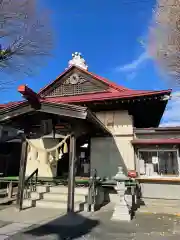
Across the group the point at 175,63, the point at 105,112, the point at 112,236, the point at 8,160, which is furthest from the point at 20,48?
the point at 8,160

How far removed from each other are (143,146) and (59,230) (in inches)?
265

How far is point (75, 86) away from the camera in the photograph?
48.1ft

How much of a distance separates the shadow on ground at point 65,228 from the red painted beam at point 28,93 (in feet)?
13.4

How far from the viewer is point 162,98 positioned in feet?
35.2

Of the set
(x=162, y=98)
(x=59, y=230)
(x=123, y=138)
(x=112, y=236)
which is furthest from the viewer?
(x=123, y=138)

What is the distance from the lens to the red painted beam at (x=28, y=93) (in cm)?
669

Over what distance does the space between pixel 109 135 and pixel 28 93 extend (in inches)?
231

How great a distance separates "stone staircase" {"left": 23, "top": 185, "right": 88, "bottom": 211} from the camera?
27.8 ft

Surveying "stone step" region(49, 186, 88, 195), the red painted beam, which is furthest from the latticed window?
the red painted beam

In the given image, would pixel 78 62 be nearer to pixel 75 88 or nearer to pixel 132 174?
pixel 75 88

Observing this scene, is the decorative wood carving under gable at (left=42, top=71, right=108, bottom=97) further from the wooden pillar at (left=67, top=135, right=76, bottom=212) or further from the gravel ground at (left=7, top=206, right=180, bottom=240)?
the gravel ground at (left=7, top=206, right=180, bottom=240)

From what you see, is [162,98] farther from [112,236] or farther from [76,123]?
[112,236]

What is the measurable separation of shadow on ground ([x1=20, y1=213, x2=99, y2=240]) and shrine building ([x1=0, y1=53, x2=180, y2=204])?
7.50ft

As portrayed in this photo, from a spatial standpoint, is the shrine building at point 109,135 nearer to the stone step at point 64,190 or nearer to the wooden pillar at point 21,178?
the wooden pillar at point 21,178
